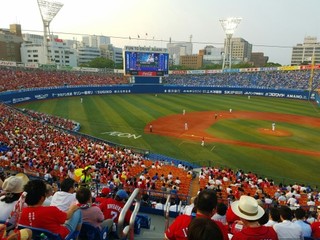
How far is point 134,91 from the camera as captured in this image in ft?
221

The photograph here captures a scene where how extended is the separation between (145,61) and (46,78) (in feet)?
77.4

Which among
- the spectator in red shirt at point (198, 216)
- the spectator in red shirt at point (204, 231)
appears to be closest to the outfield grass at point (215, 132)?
the spectator in red shirt at point (198, 216)

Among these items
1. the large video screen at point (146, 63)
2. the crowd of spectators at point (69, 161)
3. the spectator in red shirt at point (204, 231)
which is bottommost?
the crowd of spectators at point (69, 161)

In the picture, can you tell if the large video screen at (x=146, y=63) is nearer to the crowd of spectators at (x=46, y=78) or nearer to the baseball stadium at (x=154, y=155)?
the baseball stadium at (x=154, y=155)

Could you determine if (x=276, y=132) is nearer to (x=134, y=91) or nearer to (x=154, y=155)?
A: (x=154, y=155)

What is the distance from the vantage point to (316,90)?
59.3m

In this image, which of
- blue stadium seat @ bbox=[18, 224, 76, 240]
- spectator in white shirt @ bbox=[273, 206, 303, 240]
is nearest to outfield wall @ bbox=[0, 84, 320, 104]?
blue stadium seat @ bbox=[18, 224, 76, 240]

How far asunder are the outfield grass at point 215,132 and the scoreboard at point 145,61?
13.5 m

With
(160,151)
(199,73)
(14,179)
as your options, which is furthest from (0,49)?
(14,179)

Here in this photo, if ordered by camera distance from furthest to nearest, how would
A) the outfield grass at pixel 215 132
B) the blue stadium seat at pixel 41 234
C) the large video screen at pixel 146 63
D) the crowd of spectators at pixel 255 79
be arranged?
the crowd of spectators at pixel 255 79
the large video screen at pixel 146 63
the outfield grass at pixel 215 132
the blue stadium seat at pixel 41 234

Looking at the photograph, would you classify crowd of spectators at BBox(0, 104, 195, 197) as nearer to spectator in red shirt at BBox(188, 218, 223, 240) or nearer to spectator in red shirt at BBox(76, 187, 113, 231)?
spectator in red shirt at BBox(76, 187, 113, 231)

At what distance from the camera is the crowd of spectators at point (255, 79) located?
2604 inches

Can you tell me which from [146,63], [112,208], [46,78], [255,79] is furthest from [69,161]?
[255,79]

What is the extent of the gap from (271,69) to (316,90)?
17.8m
